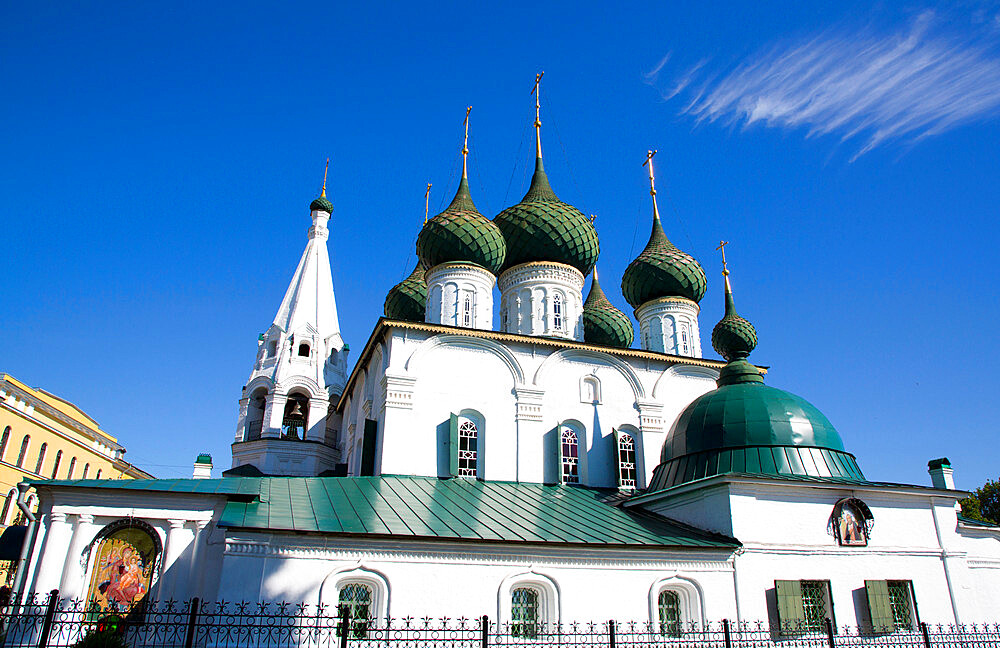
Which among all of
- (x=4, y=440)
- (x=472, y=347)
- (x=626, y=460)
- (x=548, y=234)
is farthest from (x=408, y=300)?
(x=4, y=440)

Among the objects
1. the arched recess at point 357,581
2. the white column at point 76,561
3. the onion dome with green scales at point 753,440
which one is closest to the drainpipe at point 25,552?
the white column at point 76,561

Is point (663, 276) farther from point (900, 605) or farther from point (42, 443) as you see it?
point (42, 443)

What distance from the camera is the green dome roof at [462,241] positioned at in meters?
17.6

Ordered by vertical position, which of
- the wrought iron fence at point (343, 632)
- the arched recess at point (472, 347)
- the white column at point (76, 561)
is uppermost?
the arched recess at point (472, 347)

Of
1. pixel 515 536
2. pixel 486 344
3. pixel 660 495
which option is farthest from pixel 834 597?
pixel 486 344

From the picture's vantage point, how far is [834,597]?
1156 cm

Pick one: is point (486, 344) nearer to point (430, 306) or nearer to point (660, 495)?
point (430, 306)

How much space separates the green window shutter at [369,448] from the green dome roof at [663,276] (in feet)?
28.9

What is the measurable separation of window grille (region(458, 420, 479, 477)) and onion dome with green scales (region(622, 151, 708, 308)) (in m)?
7.32

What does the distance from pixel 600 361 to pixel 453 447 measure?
13.9 ft

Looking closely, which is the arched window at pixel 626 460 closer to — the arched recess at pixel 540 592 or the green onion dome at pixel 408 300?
the arched recess at pixel 540 592

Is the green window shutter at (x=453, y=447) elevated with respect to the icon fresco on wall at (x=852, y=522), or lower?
elevated

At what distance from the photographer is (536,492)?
1416 cm

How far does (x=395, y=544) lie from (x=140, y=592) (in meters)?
3.55
